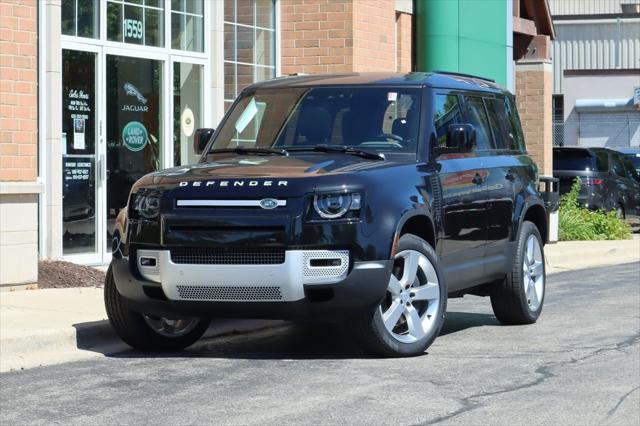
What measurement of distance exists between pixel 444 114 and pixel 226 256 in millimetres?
2442

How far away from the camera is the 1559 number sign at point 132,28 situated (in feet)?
49.1

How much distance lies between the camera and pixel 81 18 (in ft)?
47.0

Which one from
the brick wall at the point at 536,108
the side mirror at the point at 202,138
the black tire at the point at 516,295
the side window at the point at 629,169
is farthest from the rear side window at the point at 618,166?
the side mirror at the point at 202,138

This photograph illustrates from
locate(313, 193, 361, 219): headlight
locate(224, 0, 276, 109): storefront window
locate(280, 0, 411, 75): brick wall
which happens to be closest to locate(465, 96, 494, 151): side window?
locate(313, 193, 361, 219): headlight

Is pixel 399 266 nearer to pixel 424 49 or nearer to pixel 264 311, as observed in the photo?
pixel 264 311

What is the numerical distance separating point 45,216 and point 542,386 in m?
7.32

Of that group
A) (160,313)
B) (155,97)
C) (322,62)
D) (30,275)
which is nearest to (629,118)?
(322,62)

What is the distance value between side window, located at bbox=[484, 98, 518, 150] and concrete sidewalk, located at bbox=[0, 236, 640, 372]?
8.13ft

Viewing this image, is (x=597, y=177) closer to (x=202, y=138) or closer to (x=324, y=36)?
(x=324, y=36)

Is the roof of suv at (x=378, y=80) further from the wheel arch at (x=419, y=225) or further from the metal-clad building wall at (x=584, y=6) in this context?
the metal-clad building wall at (x=584, y=6)

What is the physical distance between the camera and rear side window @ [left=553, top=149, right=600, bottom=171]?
23.9 m

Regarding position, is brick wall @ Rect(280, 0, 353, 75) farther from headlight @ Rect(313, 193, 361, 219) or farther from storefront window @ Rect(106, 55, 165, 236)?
headlight @ Rect(313, 193, 361, 219)

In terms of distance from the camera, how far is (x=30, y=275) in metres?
12.3

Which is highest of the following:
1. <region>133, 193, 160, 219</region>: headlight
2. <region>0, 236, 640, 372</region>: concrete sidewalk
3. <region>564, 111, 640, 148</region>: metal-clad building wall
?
<region>564, 111, 640, 148</region>: metal-clad building wall
